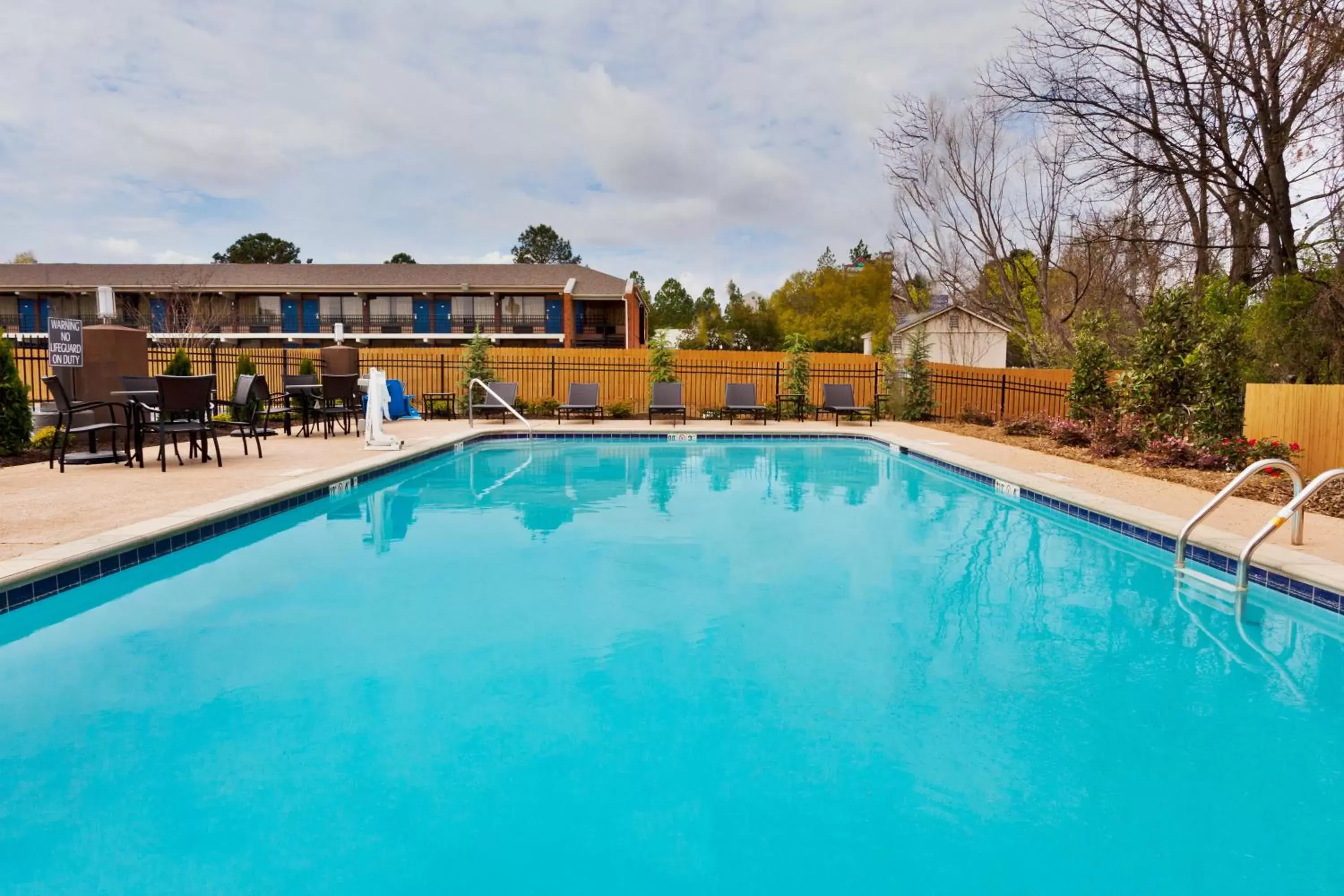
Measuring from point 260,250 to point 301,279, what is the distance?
26.5m

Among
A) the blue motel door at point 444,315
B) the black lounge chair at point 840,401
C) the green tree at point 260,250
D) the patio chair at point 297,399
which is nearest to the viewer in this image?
the patio chair at point 297,399

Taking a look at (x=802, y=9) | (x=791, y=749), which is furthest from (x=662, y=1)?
(x=791, y=749)

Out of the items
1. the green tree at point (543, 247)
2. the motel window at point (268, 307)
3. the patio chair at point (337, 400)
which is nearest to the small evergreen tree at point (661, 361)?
the patio chair at point (337, 400)

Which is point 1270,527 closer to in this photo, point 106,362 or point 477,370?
point 106,362

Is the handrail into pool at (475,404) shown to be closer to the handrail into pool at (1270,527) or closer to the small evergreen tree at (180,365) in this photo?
the small evergreen tree at (180,365)

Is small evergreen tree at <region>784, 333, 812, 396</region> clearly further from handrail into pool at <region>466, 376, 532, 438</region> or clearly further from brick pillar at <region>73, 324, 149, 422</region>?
brick pillar at <region>73, 324, 149, 422</region>

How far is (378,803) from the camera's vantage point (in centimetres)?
234

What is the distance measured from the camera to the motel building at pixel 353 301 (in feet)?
96.9

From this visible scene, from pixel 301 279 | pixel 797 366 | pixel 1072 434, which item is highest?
pixel 301 279

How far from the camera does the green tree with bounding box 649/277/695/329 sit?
5409 centimetres

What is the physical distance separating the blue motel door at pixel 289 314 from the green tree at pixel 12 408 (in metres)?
25.3

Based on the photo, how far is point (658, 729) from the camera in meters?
2.90

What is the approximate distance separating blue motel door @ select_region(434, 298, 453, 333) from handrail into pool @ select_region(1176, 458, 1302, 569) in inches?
1200

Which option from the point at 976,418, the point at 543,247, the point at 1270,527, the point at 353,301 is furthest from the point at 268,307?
the point at 1270,527
